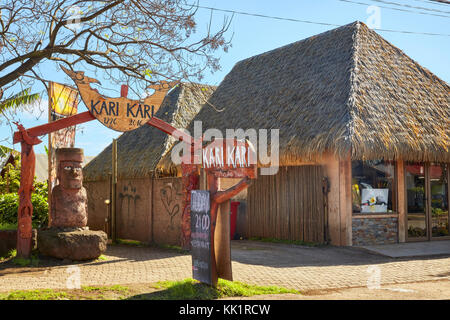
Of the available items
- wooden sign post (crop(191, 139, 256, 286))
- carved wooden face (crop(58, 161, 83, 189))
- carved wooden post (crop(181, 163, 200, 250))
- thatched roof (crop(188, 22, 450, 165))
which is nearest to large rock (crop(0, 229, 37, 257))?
carved wooden face (crop(58, 161, 83, 189))

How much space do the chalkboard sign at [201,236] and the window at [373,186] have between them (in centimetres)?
653

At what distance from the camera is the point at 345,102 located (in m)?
12.6

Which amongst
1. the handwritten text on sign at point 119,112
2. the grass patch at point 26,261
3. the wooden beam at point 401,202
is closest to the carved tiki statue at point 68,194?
the grass patch at point 26,261

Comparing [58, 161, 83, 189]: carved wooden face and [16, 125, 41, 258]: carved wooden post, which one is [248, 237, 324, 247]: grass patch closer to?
[58, 161, 83, 189]: carved wooden face

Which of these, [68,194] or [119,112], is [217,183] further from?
[68,194]

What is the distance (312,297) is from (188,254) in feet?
14.8

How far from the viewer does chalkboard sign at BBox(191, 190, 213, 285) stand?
690 centimetres

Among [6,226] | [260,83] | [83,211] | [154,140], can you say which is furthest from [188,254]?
[260,83]

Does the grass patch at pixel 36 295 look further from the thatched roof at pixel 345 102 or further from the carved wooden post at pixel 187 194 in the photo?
the thatched roof at pixel 345 102

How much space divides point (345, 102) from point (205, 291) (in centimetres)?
750

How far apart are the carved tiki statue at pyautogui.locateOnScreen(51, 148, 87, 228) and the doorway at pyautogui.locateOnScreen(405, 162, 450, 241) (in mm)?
8387

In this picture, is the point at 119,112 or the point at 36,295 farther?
the point at 119,112

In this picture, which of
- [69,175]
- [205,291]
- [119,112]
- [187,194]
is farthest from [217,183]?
[69,175]
